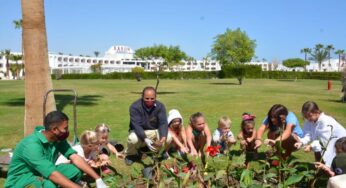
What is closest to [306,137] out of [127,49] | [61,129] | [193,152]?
[193,152]

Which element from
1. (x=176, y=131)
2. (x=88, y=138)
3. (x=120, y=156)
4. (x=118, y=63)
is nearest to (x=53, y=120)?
(x=88, y=138)

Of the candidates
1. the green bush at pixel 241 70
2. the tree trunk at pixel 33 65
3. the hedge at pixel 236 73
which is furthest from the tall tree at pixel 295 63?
the tree trunk at pixel 33 65

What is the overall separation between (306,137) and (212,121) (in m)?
5.92

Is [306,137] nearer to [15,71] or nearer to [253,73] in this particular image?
[253,73]

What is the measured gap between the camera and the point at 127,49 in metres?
198

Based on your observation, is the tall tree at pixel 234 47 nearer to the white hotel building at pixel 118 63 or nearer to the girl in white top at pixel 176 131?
the white hotel building at pixel 118 63

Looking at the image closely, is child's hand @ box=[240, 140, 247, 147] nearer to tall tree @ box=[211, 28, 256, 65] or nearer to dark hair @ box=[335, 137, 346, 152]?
dark hair @ box=[335, 137, 346, 152]

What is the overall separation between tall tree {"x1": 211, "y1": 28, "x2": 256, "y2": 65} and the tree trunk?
5040cm

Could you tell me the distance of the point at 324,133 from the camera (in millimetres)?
5176

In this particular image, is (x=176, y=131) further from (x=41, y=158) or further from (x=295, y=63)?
(x=295, y=63)

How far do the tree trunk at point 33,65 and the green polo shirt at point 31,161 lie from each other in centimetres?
333

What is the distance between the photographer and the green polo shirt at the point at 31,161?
3.63 metres

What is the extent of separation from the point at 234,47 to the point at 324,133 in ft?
173

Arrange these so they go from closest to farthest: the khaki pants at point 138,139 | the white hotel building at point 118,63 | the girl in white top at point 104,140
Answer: the girl in white top at point 104,140, the khaki pants at point 138,139, the white hotel building at point 118,63
